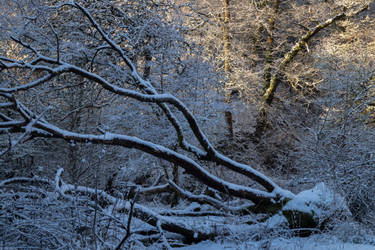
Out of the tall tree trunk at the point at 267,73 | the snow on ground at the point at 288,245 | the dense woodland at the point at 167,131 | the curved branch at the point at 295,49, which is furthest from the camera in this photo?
the tall tree trunk at the point at 267,73

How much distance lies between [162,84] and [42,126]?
4.27 meters

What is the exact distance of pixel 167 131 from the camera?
26.9 ft

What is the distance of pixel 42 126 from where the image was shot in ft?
15.1

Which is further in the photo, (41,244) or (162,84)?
(162,84)

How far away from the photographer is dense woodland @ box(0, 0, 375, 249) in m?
4.05

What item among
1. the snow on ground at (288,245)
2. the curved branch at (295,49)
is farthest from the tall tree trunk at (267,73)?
the snow on ground at (288,245)

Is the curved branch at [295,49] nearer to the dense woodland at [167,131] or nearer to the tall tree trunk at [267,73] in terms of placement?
the dense woodland at [167,131]

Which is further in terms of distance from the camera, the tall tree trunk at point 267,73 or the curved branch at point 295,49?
the tall tree trunk at point 267,73

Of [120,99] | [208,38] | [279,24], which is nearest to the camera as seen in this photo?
[120,99]

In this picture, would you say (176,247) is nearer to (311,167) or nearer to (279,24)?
(311,167)

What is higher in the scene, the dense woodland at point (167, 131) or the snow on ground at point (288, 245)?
the dense woodland at point (167, 131)

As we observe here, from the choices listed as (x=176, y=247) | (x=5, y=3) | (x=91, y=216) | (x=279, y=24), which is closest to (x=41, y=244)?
(x=91, y=216)

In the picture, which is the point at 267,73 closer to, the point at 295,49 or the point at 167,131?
the point at 295,49

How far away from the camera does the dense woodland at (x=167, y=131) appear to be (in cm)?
405
